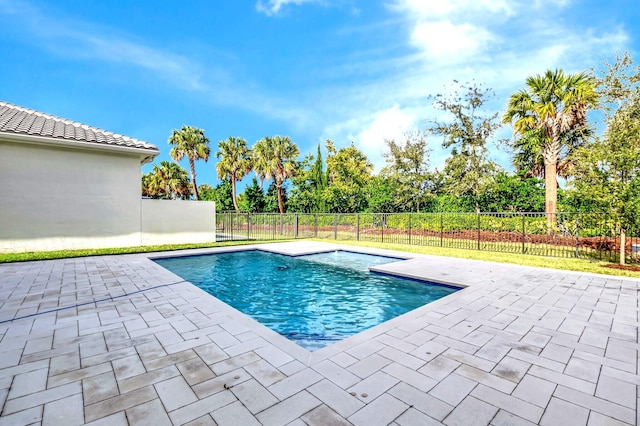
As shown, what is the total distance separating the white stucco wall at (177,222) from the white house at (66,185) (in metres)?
0.13

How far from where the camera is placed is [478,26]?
10.4m

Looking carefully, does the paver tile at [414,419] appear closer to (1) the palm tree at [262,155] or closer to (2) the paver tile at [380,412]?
(2) the paver tile at [380,412]

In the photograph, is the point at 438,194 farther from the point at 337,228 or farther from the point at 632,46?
the point at 632,46

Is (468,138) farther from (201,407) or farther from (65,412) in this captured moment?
(65,412)

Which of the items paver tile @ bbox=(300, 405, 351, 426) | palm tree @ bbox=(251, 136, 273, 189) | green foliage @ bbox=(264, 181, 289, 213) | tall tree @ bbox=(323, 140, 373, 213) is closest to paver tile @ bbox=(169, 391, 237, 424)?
paver tile @ bbox=(300, 405, 351, 426)

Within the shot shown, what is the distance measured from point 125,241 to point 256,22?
11.5 m

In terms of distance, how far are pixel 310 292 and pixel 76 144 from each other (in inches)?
358

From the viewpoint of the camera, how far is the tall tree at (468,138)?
17.0 meters

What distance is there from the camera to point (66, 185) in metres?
9.30

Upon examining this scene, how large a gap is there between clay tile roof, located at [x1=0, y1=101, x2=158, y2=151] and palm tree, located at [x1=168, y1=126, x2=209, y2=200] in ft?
38.2

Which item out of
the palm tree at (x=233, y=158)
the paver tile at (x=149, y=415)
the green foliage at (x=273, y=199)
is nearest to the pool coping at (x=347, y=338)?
the paver tile at (x=149, y=415)

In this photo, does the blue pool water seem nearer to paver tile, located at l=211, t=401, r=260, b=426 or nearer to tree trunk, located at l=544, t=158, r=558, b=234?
paver tile, located at l=211, t=401, r=260, b=426

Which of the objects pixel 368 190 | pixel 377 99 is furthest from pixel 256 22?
Answer: pixel 368 190

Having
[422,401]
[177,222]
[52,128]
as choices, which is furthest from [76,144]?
[422,401]
